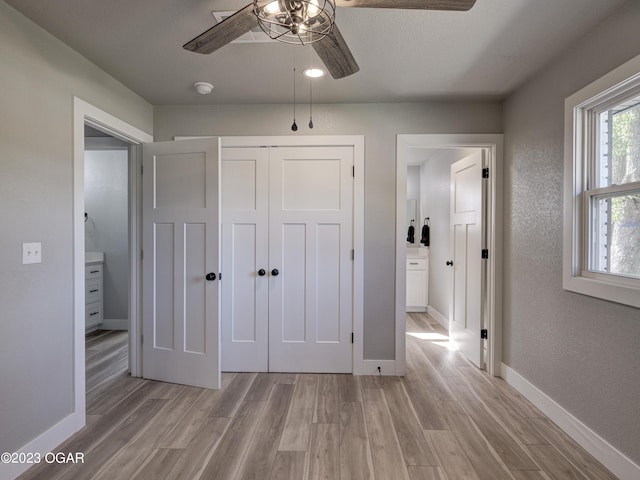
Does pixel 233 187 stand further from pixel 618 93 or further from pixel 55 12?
pixel 618 93

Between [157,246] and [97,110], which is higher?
[97,110]

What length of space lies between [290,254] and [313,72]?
147cm

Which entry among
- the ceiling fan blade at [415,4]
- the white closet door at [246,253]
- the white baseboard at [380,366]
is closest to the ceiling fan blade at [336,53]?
the ceiling fan blade at [415,4]

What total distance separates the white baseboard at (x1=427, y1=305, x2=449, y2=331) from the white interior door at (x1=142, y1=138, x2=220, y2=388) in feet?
10.0

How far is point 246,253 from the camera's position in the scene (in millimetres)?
2996

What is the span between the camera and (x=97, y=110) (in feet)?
7.52

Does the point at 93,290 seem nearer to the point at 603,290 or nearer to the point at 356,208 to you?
the point at 356,208

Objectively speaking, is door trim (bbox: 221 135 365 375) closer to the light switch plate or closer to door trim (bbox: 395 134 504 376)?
door trim (bbox: 395 134 504 376)

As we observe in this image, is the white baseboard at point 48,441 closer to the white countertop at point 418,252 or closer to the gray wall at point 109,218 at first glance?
the gray wall at point 109,218

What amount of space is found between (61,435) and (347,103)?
10.3 feet

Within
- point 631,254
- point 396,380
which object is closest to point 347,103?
point 631,254

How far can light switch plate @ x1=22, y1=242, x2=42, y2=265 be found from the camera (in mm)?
1779

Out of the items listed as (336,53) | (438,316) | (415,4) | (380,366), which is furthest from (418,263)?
(415,4)

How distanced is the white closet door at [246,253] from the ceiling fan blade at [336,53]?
1.44 metres
